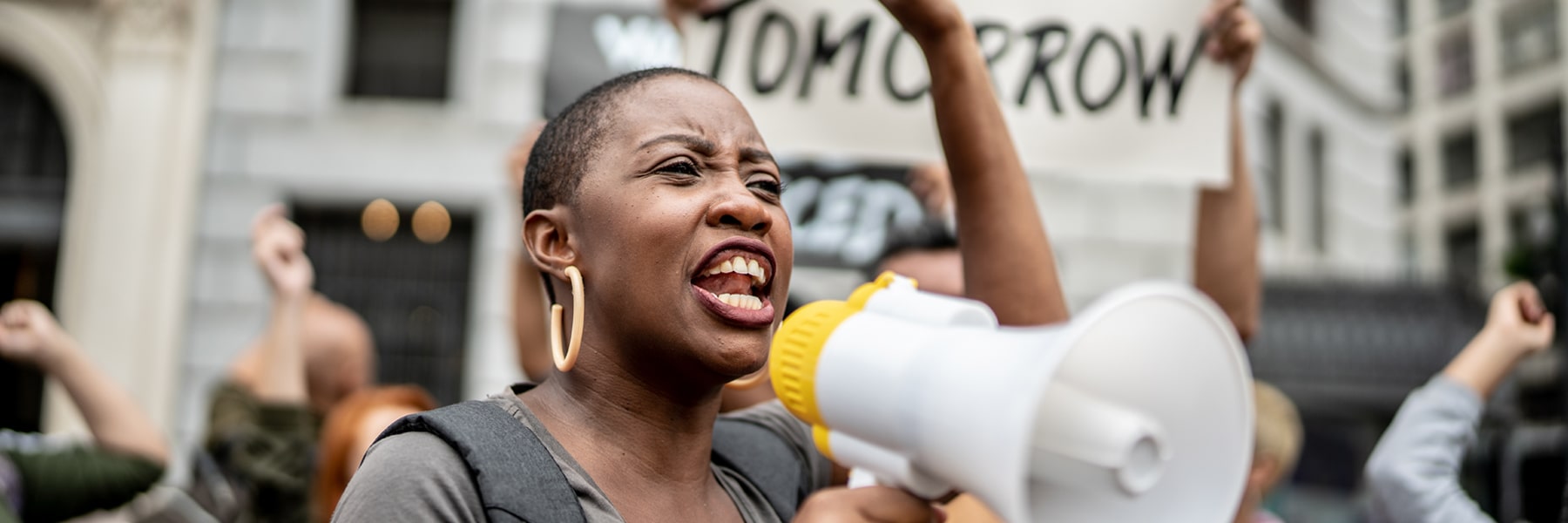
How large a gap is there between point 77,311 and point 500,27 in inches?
126

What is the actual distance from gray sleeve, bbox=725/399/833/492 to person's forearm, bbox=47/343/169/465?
1.94 meters

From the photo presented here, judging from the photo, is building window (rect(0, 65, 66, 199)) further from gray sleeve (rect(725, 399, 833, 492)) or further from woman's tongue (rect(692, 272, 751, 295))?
woman's tongue (rect(692, 272, 751, 295))

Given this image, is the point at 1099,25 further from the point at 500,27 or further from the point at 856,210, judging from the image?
the point at 500,27

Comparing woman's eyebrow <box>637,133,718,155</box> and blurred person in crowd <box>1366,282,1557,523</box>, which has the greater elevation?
woman's eyebrow <box>637,133,718,155</box>

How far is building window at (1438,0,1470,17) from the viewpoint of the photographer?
42.7m

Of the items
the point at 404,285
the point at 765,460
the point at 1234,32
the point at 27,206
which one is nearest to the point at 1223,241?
the point at 1234,32

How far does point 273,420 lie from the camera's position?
3.62 metres

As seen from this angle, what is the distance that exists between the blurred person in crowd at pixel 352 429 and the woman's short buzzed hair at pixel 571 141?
61.4 inches

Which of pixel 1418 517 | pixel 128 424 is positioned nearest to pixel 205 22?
pixel 128 424

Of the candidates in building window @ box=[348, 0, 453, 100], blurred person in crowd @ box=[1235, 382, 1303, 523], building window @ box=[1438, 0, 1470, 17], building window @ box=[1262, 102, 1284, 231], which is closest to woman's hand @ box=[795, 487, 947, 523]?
blurred person in crowd @ box=[1235, 382, 1303, 523]

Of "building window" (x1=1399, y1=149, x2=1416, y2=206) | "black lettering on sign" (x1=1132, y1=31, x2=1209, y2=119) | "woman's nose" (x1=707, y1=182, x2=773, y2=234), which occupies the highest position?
"building window" (x1=1399, y1=149, x2=1416, y2=206)

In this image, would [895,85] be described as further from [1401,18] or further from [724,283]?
[1401,18]

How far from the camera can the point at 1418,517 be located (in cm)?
267

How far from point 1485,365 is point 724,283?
1912mm
